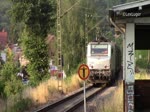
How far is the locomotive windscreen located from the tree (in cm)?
395

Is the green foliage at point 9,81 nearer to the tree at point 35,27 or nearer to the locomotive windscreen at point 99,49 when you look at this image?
the tree at point 35,27

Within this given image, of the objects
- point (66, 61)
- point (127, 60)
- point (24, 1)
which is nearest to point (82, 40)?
point (66, 61)

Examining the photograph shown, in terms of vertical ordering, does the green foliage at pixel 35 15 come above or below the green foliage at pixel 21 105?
above

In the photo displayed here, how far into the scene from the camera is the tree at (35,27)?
3416 centimetres

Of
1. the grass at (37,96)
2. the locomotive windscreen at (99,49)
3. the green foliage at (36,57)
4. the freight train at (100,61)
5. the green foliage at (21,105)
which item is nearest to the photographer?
the green foliage at (21,105)

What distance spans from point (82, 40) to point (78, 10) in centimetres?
474

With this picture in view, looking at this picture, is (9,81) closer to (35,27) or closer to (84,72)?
(35,27)

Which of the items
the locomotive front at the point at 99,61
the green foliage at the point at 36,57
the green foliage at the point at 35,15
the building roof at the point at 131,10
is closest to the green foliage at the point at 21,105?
the building roof at the point at 131,10

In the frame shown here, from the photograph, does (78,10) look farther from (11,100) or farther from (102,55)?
(11,100)

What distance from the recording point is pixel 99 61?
105ft

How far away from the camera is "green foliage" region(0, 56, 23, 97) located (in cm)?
2419

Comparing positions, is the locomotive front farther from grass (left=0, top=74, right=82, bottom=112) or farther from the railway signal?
the railway signal

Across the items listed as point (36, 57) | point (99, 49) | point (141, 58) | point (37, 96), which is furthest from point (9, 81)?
point (141, 58)

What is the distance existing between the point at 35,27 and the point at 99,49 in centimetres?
574
